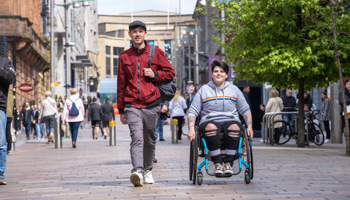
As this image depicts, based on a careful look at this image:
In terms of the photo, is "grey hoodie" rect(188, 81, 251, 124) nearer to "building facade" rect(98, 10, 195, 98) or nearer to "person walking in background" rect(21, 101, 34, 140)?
"person walking in background" rect(21, 101, 34, 140)

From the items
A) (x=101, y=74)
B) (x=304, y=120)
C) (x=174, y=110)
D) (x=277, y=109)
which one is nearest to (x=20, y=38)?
(x=174, y=110)

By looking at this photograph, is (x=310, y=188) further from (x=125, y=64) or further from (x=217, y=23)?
(x=217, y=23)

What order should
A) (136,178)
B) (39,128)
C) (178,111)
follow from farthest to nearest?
(39,128), (178,111), (136,178)

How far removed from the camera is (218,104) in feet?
27.8

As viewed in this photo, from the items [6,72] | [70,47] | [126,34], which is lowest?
[6,72]

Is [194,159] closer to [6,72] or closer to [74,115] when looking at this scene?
[6,72]

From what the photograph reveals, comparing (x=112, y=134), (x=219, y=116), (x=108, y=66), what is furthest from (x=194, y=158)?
(x=108, y=66)

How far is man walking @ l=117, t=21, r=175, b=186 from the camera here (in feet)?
27.7

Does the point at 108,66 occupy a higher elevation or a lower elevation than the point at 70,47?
higher

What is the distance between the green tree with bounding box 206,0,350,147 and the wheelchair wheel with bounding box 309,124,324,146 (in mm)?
863

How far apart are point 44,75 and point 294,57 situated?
33576mm

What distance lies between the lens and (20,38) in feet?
110

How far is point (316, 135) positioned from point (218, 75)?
1140 cm

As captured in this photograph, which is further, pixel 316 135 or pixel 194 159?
pixel 316 135
